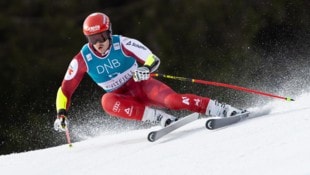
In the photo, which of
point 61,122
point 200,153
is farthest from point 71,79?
point 200,153

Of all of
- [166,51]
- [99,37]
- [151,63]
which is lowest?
[151,63]

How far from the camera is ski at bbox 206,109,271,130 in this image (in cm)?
539

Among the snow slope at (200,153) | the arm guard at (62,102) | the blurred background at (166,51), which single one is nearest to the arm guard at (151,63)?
the snow slope at (200,153)

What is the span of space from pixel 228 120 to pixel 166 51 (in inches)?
379

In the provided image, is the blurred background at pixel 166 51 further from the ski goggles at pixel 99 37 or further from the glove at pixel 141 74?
the glove at pixel 141 74

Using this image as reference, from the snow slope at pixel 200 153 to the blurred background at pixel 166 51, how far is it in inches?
279

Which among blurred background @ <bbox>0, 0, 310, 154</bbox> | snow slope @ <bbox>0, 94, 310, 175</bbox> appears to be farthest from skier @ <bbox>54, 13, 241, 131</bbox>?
blurred background @ <bbox>0, 0, 310, 154</bbox>

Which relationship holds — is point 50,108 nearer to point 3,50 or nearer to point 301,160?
point 3,50

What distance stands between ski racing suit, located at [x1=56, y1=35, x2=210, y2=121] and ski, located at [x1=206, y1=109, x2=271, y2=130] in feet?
0.82

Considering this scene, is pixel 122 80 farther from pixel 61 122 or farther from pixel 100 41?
pixel 61 122

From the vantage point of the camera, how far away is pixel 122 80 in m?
6.03

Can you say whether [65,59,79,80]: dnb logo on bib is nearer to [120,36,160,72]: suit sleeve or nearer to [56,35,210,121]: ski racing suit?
[56,35,210,121]: ski racing suit

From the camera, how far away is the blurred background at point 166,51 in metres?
14.1

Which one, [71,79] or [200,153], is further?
[71,79]
